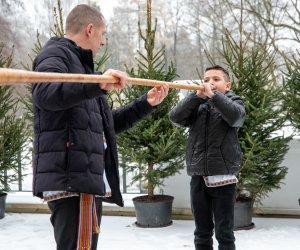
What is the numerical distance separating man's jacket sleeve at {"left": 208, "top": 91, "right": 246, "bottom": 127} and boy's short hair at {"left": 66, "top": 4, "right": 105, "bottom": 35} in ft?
3.26

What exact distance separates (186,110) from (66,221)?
1361mm

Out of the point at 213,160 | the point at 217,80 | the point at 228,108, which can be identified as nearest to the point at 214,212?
the point at 213,160

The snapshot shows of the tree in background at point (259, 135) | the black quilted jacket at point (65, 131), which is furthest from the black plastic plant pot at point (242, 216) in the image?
the black quilted jacket at point (65, 131)

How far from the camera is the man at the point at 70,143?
1334 mm

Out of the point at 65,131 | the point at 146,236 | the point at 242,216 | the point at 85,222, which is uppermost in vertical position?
the point at 65,131

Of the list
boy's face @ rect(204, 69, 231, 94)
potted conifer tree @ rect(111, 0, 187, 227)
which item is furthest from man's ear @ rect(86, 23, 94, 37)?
potted conifer tree @ rect(111, 0, 187, 227)

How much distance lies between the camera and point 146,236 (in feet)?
12.2

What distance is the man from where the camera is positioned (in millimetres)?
1334

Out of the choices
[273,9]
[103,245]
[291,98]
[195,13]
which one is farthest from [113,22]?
[103,245]

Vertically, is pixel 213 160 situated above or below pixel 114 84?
below

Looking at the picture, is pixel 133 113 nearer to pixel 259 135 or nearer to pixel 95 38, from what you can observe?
pixel 95 38

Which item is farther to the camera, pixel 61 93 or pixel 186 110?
pixel 186 110

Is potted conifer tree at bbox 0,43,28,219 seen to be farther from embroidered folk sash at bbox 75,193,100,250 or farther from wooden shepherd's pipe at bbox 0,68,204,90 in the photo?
wooden shepherd's pipe at bbox 0,68,204,90

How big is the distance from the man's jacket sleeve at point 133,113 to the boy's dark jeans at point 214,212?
2.75ft
